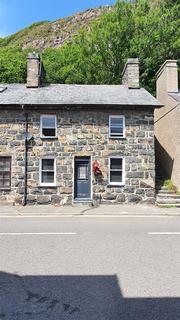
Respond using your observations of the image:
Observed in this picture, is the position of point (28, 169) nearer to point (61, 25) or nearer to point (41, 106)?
point (41, 106)

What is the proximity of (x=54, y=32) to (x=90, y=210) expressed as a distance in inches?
3087

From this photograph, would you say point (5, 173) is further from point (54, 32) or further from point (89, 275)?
point (54, 32)

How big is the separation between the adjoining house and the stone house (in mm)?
2165

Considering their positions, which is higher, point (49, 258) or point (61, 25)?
point (61, 25)

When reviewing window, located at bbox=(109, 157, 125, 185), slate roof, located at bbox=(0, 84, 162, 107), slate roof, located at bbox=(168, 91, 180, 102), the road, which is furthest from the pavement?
slate roof, located at bbox=(168, 91, 180, 102)

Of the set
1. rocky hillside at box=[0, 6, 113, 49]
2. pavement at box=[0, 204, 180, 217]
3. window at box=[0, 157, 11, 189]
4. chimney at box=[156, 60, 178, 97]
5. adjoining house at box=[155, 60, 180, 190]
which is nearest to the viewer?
pavement at box=[0, 204, 180, 217]

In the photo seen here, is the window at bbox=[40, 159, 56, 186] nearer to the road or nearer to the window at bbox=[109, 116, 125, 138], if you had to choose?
the window at bbox=[109, 116, 125, 138]

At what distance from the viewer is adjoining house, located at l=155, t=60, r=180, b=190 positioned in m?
23.7

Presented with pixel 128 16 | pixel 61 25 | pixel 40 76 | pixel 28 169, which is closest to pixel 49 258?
pixel 28 169

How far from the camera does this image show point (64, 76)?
1751 inches

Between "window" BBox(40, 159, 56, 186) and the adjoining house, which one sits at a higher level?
the adjoining house

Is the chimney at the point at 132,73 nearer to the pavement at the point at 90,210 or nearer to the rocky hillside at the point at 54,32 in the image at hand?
the pavement at the point at 90,210

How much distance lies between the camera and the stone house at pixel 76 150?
21.8 metres

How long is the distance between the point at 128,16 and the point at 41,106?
21307mm
